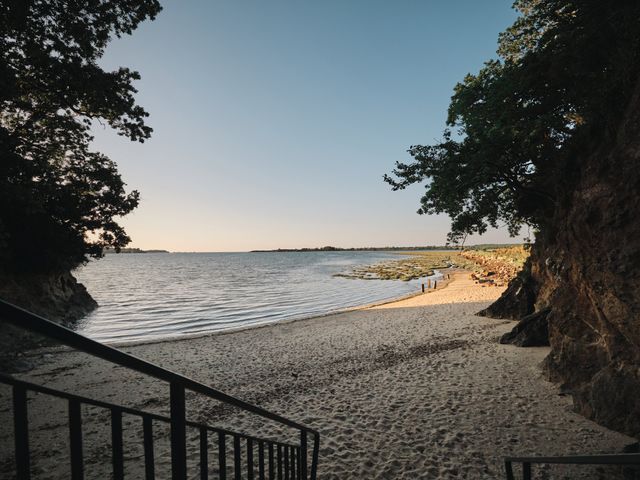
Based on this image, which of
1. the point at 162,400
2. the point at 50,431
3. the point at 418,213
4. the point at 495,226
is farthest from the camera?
the point at 495,226

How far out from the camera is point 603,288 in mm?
7574

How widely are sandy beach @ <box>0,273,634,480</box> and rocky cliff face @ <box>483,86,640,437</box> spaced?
0.71 metres

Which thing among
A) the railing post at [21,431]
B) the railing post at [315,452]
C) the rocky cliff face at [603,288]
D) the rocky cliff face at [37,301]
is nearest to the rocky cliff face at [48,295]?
the rocky cliff face at [37,301]

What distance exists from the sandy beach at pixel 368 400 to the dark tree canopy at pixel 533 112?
6.68 metres

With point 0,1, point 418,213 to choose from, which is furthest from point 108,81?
point 418,213

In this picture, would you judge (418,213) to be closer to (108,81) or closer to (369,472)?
(369,472)

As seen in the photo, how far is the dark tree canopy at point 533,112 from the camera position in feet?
26.3

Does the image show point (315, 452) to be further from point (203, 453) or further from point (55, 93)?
point (55, 93)

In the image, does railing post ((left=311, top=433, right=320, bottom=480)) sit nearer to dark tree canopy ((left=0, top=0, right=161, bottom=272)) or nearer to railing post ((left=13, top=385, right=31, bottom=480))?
railing post ((left=13, top=385, right=31, bottom=480))

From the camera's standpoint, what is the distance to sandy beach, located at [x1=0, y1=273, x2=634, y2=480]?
6.87m

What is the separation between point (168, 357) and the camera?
49.8 feet

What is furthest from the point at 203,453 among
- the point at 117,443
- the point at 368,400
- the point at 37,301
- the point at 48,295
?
the point at 48,295

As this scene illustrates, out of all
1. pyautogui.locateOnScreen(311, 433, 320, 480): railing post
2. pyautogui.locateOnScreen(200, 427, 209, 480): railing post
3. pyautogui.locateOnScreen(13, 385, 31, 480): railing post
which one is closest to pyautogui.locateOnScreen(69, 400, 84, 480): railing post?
pyautogui.locateOnScreen(13, 385, 31, 480): railing post

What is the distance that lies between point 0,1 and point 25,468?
11131mm
